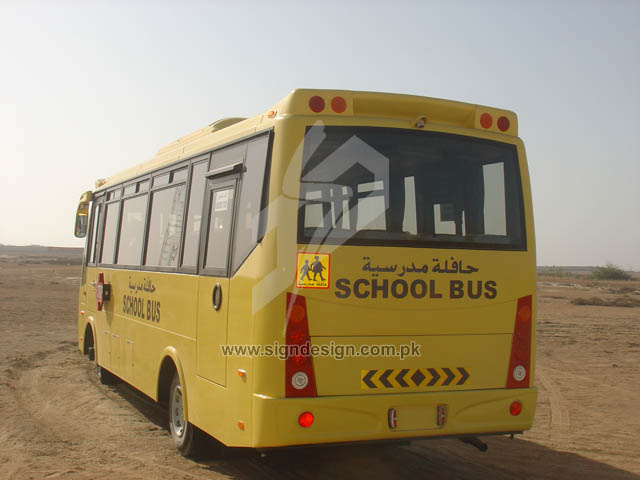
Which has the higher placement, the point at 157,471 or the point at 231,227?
the point at 231,227

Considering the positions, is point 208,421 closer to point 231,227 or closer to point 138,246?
point 231,227

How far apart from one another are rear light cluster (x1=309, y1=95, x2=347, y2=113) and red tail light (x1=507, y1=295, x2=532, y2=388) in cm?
228

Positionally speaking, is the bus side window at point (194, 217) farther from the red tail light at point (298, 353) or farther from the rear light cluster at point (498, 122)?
the rear light cluster at point (498, 122)

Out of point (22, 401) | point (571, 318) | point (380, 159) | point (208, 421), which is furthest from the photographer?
point (571, 318)

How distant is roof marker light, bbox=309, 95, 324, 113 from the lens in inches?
230

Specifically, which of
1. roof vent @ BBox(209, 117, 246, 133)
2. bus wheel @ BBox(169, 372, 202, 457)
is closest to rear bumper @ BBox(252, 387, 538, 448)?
bus wheel @ BBox(169, 372, 202, 457)

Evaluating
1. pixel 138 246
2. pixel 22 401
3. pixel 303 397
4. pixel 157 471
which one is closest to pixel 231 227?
pixel 303 397

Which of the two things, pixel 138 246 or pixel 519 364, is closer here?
pixel 519 364

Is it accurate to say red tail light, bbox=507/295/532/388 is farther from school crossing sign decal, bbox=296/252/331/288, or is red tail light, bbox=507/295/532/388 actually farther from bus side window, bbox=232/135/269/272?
bus side window, bbox=232/135/269/272

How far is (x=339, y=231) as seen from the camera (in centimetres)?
569

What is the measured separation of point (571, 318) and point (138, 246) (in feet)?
62.4

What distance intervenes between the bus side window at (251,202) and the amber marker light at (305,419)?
4.44ft

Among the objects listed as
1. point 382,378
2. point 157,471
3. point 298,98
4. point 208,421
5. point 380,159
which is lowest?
point 157,471

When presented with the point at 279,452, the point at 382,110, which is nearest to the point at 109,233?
the point at 279,452
